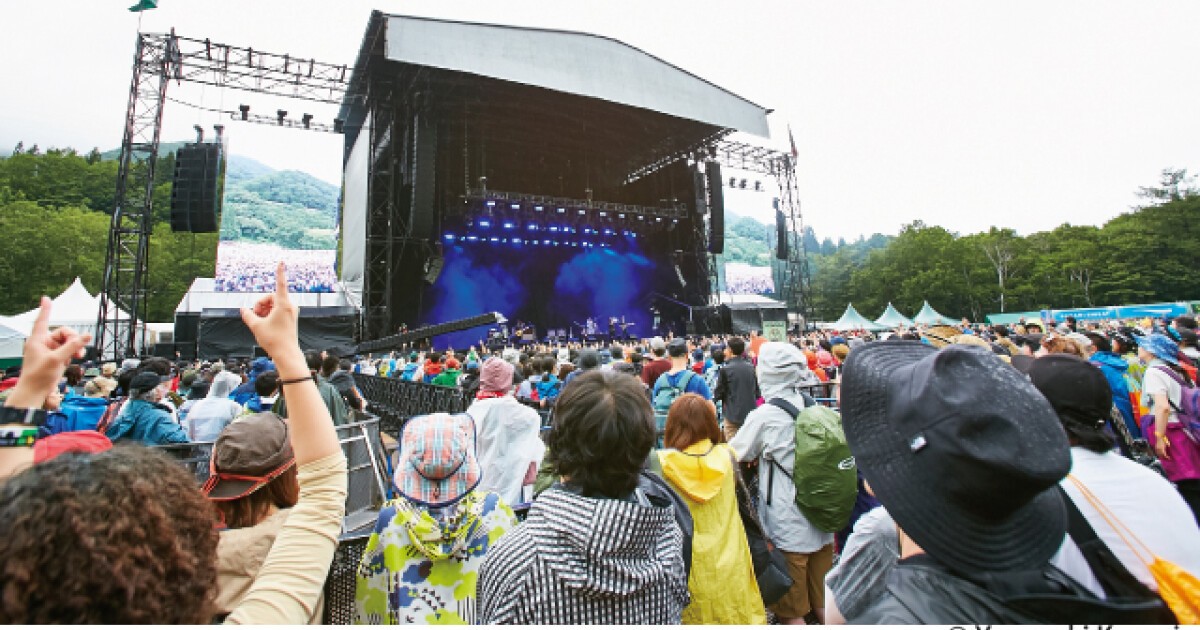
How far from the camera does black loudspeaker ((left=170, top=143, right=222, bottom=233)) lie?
1360 centimetres

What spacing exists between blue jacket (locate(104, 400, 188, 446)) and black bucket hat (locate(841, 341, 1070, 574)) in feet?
15.3

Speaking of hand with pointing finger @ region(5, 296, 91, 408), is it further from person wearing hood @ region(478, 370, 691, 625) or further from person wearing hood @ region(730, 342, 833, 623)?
person wearing hood @ region(730, 342, 833, 623)

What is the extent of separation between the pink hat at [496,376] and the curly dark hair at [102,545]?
293 cm

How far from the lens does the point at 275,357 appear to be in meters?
1.12

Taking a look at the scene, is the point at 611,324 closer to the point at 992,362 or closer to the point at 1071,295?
the point at 992,362

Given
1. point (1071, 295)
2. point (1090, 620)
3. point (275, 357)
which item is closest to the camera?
point (1090, 620)

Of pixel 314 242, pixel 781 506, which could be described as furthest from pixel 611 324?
pixel 781 506

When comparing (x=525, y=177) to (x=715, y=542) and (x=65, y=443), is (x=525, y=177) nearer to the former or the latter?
(x=65, y=443)

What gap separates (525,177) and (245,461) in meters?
23.1

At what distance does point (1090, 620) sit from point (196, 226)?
59.8 ft

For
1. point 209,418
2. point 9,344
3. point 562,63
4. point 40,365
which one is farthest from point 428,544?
point 9,344

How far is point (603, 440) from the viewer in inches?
54.1

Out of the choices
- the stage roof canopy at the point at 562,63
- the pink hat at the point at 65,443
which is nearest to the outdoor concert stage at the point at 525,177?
the stage roof canopy at the point at 562,63

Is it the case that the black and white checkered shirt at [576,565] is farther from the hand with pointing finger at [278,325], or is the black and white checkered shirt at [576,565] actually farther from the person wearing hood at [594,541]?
the hand with pointing finger at [278,325]
